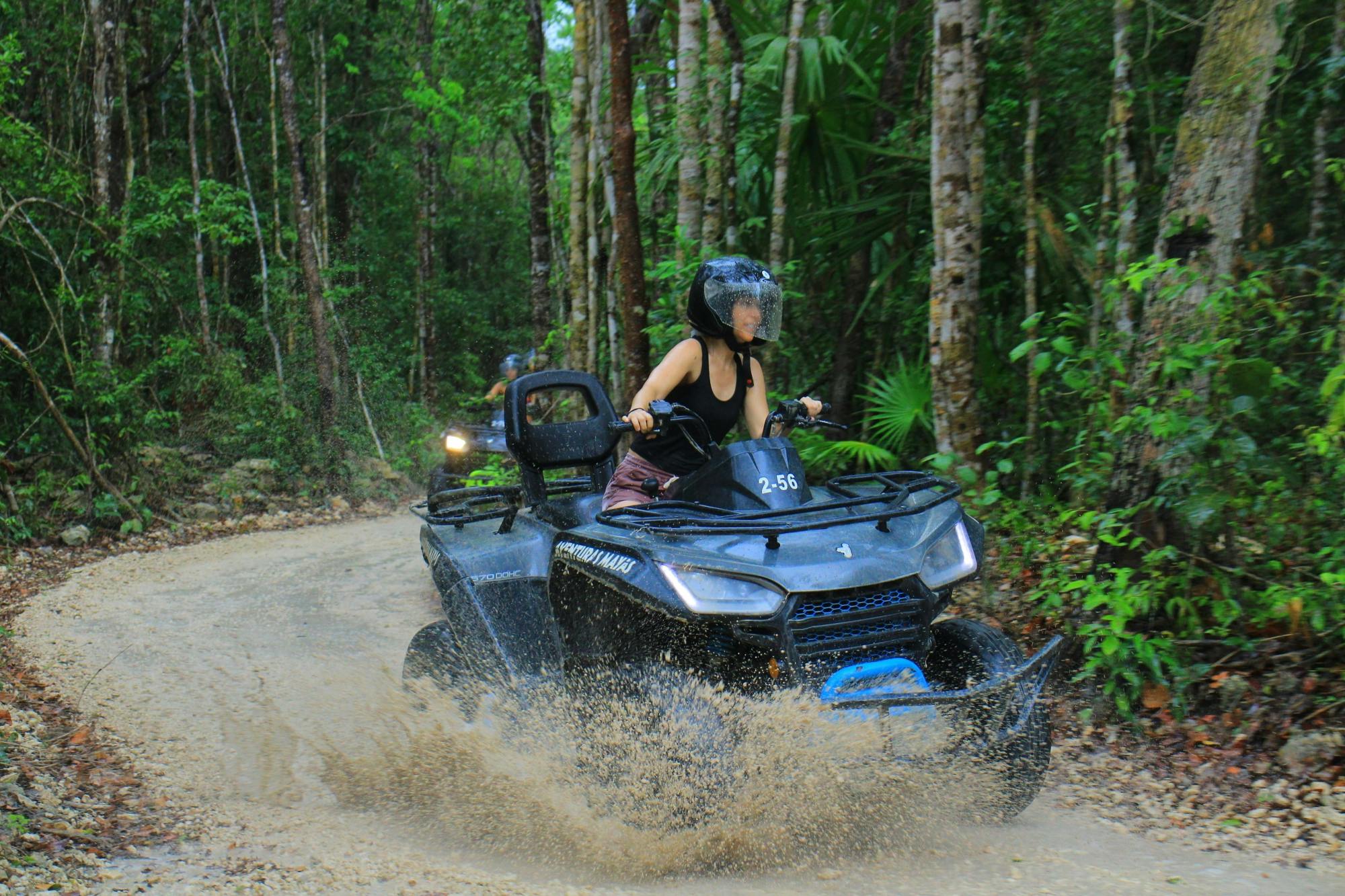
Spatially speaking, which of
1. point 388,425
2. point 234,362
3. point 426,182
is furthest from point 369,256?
point 234,362

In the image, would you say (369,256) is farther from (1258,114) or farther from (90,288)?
(1258,114)

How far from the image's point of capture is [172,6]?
57.4 ft

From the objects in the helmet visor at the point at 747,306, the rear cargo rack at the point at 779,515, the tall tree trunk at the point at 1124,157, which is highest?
the tall tree trunk at the point at 1124,157

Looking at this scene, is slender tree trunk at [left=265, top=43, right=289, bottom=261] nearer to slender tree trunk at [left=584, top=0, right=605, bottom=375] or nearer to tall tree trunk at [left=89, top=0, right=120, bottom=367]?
tall tree trunk at [left=89, top=0, right=120, bottom=367]

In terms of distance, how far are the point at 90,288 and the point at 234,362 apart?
3.50m

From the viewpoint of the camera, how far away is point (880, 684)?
11.2 ft

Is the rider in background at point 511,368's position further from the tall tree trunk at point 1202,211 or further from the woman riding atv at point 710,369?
the tall tree trunk at point 1202,211

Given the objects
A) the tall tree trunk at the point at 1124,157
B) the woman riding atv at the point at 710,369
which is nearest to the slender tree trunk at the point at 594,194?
the tall tree trunk at the point at 1124,157

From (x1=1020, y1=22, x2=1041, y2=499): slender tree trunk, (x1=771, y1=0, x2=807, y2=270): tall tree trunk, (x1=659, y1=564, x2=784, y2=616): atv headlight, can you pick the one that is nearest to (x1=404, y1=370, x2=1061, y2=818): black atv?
(x1=659, y1=564, x2=784, y2=616): atv headlight

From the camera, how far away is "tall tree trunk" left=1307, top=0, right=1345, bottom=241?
567 cm

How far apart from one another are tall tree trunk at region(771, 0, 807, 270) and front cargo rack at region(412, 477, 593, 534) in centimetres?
291

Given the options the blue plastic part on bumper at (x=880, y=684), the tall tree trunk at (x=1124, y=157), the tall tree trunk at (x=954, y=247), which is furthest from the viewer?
the tall tree trunk at (x=954, y=247)

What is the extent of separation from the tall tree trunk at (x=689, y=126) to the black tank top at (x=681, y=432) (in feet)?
12.8

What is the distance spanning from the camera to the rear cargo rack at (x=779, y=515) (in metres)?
3.48
